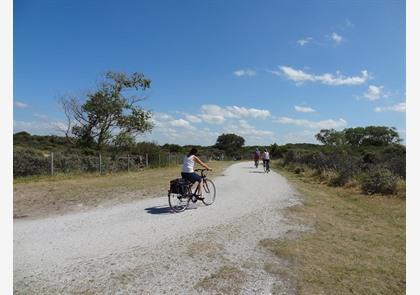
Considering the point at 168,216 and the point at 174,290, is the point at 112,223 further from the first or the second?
the point at 174,290

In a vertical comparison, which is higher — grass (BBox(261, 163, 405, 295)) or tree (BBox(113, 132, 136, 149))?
tree (BBox(113, 132, 136, 149))

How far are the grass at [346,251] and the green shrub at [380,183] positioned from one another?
352cm

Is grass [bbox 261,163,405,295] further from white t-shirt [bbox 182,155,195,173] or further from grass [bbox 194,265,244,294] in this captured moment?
white t-shirt [bbox 182,155,195,173]

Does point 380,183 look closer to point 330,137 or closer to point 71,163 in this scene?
point 71,163

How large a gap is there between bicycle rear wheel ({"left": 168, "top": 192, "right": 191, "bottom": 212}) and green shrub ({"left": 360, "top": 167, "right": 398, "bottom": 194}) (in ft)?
29.1

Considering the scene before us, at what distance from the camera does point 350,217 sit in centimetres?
902

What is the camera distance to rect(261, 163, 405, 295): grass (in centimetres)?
443

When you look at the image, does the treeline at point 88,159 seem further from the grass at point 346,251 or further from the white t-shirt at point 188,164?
the grass at point 346,251

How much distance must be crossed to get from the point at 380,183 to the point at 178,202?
9267 mm

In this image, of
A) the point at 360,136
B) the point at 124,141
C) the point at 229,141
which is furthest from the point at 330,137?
the point at 124,141

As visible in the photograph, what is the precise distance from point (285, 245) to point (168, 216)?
3369 millimetres

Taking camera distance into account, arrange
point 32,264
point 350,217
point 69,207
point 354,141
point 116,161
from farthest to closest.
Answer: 1. point 354,141
2. point 116,161
3. point 69,207
4. point 350,217
5. point 32,264

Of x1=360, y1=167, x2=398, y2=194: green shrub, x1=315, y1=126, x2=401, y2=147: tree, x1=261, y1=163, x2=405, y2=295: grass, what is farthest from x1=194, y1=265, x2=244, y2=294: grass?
x1=315, y1=126, x2=401, y2=147: tree
